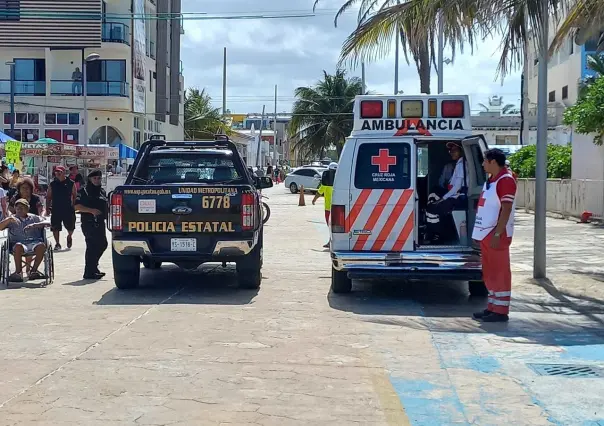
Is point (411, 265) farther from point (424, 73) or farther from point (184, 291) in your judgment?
point (424, 73)

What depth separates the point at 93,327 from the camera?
880 centimetres

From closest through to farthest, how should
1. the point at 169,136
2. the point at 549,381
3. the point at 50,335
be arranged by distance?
1. the point at 549,381
2. the point at 50,335
3. the point at 169,136

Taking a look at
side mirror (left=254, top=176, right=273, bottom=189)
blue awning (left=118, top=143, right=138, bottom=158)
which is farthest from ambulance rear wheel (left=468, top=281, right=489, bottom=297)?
blue awning (left=118, top=143, right=138, bottom=158)

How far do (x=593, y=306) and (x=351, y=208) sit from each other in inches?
130

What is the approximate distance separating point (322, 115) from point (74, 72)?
17363 millimetres

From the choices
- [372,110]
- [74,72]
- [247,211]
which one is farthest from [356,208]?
[74,72]

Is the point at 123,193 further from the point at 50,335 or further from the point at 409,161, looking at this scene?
the point at 409,161

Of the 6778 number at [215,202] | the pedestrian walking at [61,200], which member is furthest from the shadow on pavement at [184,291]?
the pedestrian walking at [61,200]

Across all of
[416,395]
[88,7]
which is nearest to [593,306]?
[416,395]

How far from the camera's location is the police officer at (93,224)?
1250 cm

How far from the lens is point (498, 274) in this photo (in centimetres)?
922

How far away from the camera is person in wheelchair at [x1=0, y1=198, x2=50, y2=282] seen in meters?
11.8

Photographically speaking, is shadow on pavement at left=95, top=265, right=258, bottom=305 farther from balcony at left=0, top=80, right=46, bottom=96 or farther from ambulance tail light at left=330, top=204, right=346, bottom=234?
balcony at left=0, top=80, right=46, bottom=96

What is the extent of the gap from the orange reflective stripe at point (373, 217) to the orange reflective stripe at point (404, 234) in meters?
0.34
